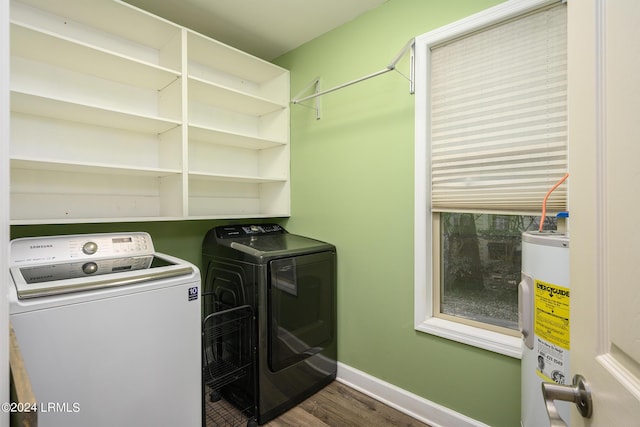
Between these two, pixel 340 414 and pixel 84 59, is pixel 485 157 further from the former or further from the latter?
pixel 84 59

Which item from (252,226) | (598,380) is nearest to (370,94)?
(252,226)

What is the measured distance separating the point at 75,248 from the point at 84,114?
753 mm

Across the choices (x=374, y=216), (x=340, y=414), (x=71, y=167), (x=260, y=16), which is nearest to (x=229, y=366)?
(x=340, y=414)

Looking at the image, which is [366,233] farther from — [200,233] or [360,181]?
[200,233]

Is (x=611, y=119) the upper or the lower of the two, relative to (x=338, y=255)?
upper

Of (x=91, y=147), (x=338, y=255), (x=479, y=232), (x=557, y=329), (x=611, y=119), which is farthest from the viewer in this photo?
(x=338, y=255)

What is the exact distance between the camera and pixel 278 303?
1979 mm

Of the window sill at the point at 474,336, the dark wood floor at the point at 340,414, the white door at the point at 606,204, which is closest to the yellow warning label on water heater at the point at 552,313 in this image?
the window sill at the point at 474,336

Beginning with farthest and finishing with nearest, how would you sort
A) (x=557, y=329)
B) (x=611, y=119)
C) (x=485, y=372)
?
(x=485, y=372)
(x=557, y=329)
(x=611, y=119)

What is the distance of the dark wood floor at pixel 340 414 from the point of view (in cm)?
189

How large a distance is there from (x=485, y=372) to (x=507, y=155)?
117 centimetres

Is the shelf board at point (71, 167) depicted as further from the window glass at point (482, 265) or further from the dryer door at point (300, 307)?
→ the window glass at point (482, 265)

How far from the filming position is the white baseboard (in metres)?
1.80

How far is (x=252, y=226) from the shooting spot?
2.50 meters
